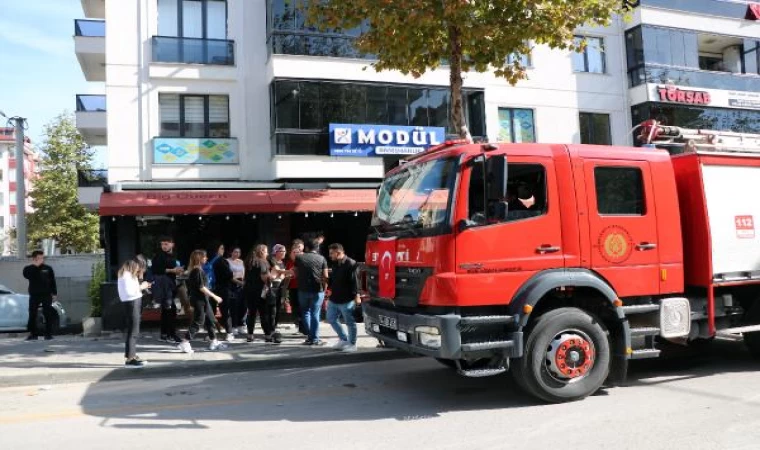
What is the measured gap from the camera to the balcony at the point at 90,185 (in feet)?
60.2

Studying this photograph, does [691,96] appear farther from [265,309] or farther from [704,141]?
[265,309]

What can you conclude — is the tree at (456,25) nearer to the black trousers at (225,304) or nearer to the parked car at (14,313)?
the black trousers at (225,304)

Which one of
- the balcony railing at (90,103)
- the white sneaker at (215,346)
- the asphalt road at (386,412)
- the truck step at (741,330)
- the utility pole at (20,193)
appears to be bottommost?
the asphalt road at (386,412)

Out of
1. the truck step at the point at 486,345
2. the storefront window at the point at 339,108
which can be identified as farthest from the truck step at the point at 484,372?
the storefront window at the point at 339,108

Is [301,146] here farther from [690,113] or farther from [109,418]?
[690,113]

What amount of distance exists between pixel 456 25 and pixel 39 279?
882 centimetres

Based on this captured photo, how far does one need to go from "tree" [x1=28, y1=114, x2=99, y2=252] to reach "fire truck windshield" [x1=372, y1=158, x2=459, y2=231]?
96.3 feet

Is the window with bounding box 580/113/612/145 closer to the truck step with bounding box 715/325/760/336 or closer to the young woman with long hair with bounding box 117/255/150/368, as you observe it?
the truck step with bounding box 715/325/760/336

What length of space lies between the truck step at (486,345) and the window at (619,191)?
67.8 inches

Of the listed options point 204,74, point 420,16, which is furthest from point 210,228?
point 420,16

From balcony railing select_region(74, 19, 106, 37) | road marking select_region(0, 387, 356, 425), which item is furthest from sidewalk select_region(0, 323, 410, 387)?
balcony railing select_region(74, 19, 106, 37)

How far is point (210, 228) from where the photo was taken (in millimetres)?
14672

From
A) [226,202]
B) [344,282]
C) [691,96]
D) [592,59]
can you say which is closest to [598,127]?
[592,59]

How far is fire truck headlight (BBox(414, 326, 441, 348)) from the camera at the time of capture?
5.42 m
